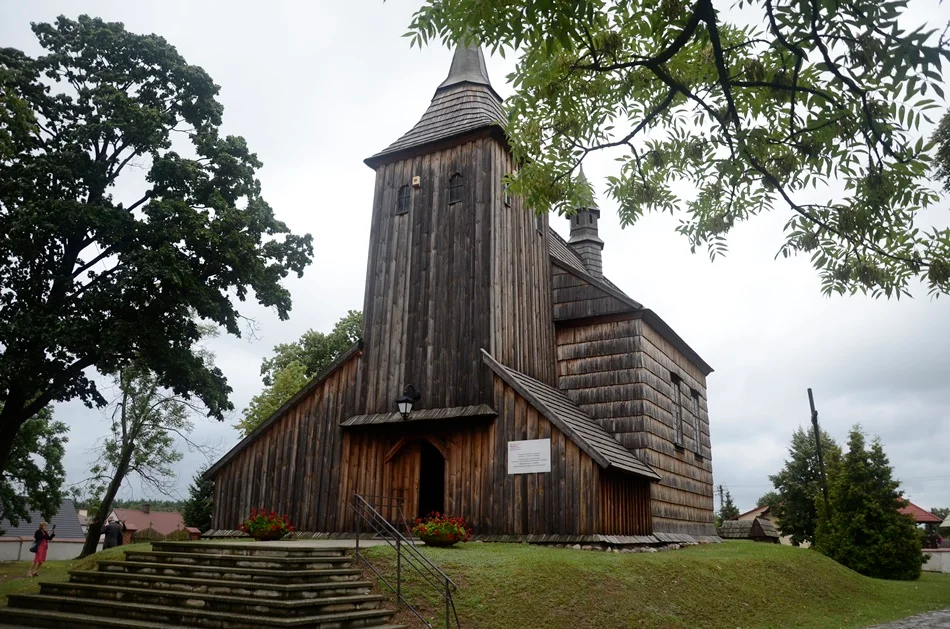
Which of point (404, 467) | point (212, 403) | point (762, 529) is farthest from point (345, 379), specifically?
point (762, 529)

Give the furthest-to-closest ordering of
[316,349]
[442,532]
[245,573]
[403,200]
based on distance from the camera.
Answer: [316,349]
[403,200]
[442,532]
[245,573]

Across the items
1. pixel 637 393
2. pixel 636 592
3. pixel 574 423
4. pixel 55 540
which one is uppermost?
pixel 637 393

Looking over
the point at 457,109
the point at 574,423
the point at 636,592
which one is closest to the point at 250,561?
the point at 636,592

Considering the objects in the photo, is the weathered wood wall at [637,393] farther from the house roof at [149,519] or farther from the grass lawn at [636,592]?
the house roof at [149,519]

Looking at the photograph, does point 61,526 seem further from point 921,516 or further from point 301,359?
point 921,516

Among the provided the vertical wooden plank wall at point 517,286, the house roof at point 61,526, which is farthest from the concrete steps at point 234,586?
the house roof at point 61,526

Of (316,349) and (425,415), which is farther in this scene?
(316,349)

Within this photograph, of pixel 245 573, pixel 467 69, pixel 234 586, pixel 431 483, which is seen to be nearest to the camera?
pixel 234 586

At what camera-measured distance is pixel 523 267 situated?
60.4ft

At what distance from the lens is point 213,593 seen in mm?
9883

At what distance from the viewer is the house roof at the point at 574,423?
46.1 ft

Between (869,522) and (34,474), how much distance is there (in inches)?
1244

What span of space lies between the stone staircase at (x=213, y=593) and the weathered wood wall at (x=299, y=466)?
4677 millimetres

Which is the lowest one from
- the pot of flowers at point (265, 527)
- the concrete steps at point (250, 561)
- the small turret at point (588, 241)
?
the concrete steps at point (250, 561)
